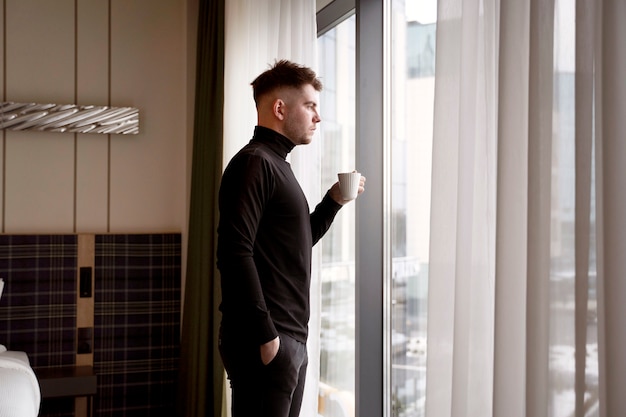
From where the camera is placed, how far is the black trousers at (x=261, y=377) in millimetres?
1833

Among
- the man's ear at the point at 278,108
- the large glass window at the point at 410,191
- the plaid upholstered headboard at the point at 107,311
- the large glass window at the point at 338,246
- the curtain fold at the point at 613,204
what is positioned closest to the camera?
the curtain fold at the point at 613,204

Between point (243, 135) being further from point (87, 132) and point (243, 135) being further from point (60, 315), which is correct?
point (60, 315)

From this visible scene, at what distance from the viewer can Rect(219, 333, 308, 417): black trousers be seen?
72.2 inches

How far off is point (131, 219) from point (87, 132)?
1.87 feet

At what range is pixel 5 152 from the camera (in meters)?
3.84

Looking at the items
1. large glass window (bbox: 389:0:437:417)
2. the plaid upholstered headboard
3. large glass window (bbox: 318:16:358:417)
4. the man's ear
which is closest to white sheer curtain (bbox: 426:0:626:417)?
the man's ear

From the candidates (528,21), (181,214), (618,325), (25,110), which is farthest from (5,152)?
(618,325)

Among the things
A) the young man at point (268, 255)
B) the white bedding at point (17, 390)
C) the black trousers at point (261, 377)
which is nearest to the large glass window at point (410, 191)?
the young man at point (268, 255)

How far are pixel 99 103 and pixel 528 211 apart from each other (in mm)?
3234

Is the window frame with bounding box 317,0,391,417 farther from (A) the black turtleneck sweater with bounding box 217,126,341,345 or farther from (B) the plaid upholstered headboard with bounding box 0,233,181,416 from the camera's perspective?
(B) the plaid upholstered headboard with bounding box 0,233,181,416

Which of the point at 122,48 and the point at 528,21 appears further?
the point at 122,48

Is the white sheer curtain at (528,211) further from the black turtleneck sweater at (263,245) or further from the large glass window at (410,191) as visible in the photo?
the large glass window at (410,191)

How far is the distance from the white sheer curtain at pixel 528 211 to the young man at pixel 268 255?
1.44ft

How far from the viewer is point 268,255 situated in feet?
6.24
